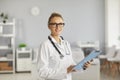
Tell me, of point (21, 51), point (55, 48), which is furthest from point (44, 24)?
point (55, 48)

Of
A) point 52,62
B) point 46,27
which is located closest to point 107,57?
point 46,27

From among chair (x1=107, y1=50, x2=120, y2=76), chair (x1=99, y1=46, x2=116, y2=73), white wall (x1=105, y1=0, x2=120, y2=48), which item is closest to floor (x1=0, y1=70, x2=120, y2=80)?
chair (x1=107, y1=50, x2=120, y2=76)

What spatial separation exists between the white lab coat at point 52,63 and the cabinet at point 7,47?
7020 mm

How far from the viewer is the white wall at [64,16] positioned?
9.38m

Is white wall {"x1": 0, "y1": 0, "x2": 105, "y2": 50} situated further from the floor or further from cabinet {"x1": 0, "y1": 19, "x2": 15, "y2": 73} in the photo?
the floor

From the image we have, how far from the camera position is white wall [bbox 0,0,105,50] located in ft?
30.8

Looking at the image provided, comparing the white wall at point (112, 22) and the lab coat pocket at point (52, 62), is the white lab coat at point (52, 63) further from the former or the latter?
the white wall at point (112, 22)

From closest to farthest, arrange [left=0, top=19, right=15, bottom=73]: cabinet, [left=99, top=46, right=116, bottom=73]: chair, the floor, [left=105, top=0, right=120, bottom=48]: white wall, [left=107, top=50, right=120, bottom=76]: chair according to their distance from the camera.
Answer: the floor → [left=107, top=50, right=120, bottom=76]: chair → [left=99, top=46, right=116, bottom=73]: chair → [left=0, top=19, right=15, bottom=73]: cabinet → [left=105, top=0, right=120, bottom=48]: white wall

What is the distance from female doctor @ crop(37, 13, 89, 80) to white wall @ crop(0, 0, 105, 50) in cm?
747

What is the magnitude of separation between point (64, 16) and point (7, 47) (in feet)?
7.21

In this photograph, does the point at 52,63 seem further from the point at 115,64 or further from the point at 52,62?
the point at 115,64

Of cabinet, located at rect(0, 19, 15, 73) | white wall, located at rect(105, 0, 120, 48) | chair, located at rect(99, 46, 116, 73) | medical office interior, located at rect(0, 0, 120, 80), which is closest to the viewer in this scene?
chair, located at rect(99, 46, 116, 73)

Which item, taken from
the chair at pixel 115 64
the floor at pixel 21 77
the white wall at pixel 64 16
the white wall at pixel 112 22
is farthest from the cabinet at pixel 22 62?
the white wall at pixel 112 22

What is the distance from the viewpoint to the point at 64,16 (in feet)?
31.2
